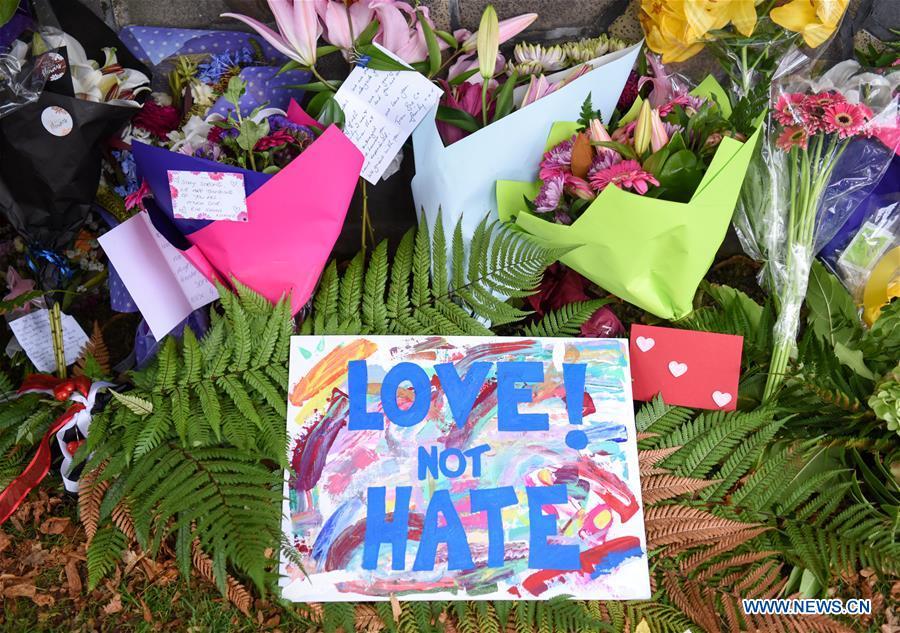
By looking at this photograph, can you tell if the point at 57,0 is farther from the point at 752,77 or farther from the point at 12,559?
the point at 752,77

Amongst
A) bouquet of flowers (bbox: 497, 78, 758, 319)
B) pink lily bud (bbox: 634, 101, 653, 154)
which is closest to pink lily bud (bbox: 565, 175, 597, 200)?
bouquet of flowers (bbox: 497, 78, 758, 319)

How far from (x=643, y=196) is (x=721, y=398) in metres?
0.53

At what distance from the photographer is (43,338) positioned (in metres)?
1.70

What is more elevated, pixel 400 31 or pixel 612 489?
pixel 400 31

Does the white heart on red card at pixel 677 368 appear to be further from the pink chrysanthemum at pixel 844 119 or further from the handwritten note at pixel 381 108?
the handwritten note at pixel 381 108

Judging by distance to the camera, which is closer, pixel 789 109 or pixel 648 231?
pixel 648 231

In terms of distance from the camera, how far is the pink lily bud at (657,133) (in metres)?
1.46

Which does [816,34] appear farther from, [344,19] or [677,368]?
[344,19]

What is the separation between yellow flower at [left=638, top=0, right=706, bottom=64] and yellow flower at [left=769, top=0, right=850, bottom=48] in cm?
17

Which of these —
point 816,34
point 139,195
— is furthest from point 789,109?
point 139,195

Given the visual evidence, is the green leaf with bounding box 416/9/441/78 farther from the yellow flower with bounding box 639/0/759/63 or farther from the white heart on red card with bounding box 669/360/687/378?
the white heart on red card with bounding box 669/360/687/378

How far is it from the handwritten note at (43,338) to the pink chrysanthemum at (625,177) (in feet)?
4.21

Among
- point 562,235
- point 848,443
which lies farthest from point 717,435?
point 562,235

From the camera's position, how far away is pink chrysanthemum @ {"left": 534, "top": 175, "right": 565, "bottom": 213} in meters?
1.51
